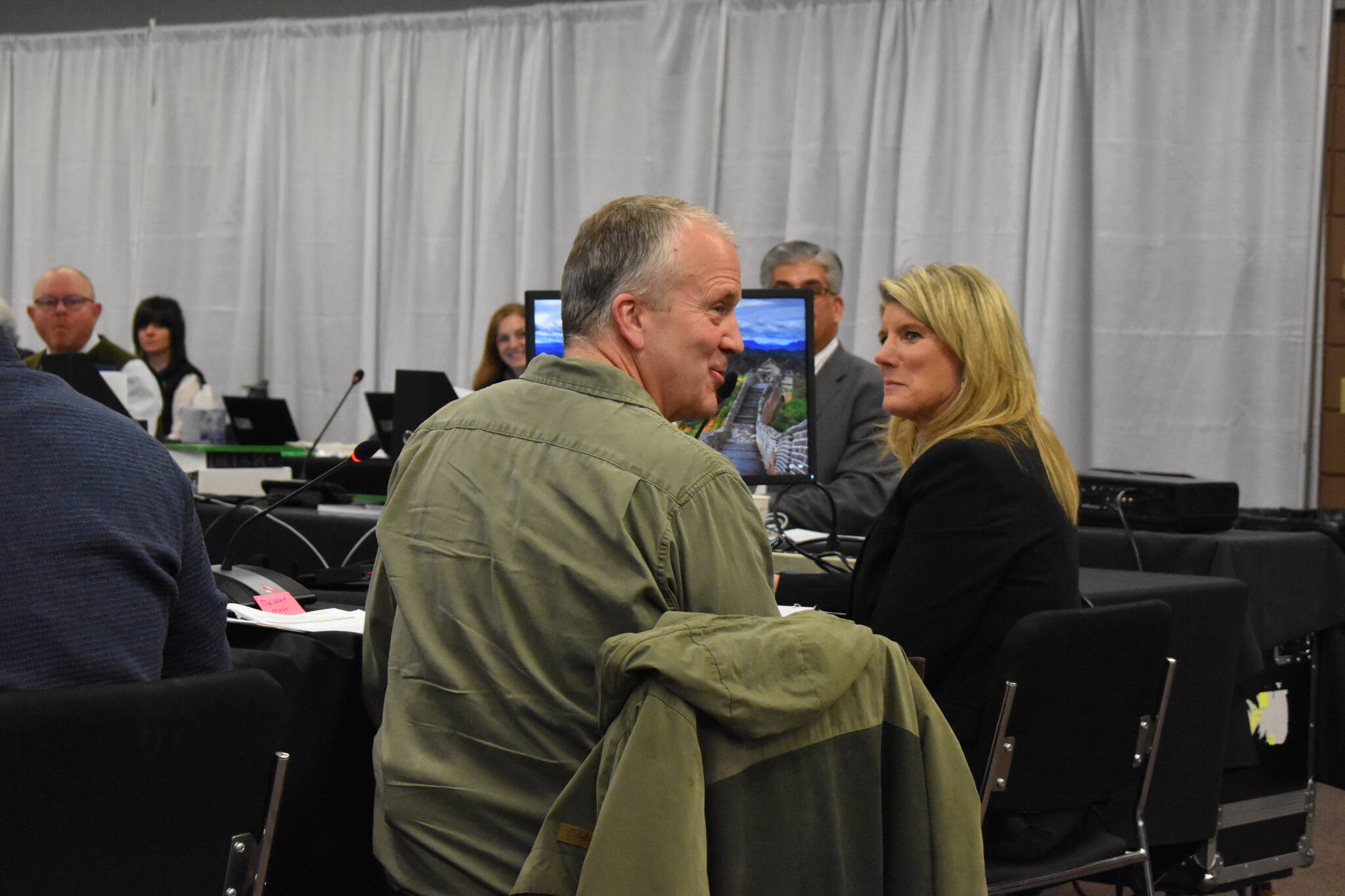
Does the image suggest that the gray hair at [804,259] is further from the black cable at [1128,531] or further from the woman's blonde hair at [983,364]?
the woman's blonde hair at [983,364]

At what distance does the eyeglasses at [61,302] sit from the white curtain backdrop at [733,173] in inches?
62.8

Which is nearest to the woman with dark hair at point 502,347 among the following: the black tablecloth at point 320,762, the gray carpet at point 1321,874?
the gray carpet at point 1321,874

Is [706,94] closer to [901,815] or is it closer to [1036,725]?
[1036,725]

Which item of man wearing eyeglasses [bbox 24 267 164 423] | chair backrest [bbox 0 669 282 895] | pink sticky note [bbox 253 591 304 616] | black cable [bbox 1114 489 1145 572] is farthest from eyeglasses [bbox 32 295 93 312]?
chair backrest [bbox 0 669 282 895]

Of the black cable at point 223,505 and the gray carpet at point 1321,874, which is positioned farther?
the gray carpet at point 1321,874

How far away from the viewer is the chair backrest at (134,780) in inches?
38.4

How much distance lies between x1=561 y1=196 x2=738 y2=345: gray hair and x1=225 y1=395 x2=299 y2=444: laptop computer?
9.41 feet

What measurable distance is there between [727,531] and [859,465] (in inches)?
68.0

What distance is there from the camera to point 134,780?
104 cm

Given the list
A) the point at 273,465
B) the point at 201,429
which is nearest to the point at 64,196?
the point at 201,429

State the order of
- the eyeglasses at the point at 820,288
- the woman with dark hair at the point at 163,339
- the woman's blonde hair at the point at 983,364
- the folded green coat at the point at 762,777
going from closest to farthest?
the folded green coat at the point at 762,777
the woman's blonde hair at the point at 983,364
the eyeglasses at the point at 820,288
the woman with dark hair at the point at 163,339

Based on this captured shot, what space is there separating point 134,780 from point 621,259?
69 cm

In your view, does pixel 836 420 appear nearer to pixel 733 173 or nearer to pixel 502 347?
pixel 502 347

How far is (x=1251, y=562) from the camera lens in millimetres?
2613
